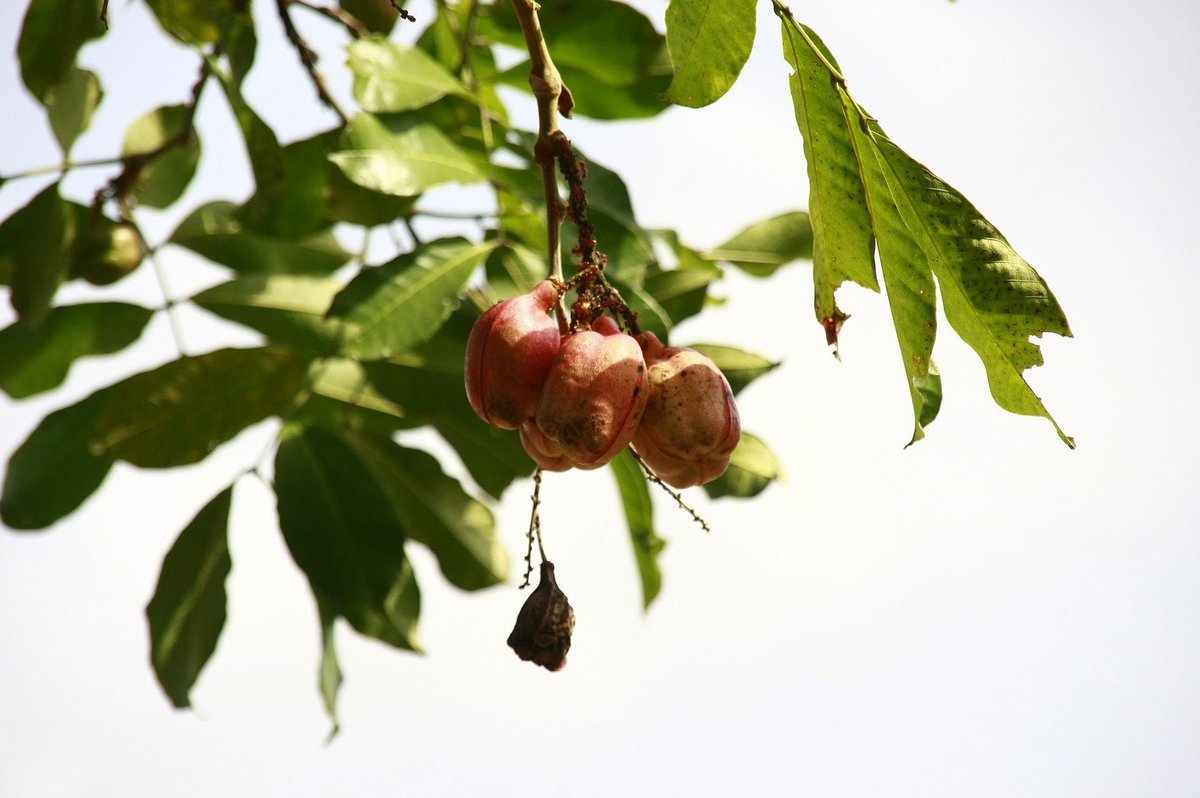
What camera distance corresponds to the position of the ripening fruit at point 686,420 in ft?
3.66

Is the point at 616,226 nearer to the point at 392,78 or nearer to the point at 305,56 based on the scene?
the point at 392,78

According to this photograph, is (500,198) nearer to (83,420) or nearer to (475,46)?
(475,46)

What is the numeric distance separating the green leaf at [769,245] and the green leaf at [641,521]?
486mm

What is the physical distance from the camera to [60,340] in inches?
79.0

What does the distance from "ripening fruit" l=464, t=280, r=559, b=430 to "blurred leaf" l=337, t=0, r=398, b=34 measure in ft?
3.70

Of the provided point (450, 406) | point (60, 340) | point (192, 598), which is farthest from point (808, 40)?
point (60, 340)

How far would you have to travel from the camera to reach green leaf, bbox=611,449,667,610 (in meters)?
1.73

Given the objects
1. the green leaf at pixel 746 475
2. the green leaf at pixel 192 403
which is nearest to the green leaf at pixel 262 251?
the green leaf at pixel 192 403

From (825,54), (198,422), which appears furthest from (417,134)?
(825,54)

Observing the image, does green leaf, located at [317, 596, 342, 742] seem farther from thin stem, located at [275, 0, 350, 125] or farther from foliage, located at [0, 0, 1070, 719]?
thin stem, located at [275, 0, 350, 125]

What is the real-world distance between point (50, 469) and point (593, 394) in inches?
47.5

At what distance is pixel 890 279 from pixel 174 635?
127 cm

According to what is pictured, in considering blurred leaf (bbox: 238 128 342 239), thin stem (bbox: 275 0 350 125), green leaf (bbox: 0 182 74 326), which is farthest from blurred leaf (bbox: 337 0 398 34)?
green leaf (bbox: 0 182 74 326)

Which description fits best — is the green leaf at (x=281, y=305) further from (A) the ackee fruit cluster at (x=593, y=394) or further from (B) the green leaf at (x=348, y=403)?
(A) the ackee fruit cluster at (x=593, y=394)
